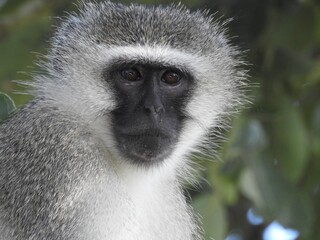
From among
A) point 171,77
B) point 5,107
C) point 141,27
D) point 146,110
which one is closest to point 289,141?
point 171,77

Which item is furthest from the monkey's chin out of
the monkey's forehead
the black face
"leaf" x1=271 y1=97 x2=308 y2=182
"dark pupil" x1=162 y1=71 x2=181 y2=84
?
"leaf" x1=271 y1=97 x2=308 y2=182

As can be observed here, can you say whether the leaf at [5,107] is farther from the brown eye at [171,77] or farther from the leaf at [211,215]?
the leaf at [211,215]

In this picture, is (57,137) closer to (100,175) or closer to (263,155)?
(100,175)

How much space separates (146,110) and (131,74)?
0.33 meters

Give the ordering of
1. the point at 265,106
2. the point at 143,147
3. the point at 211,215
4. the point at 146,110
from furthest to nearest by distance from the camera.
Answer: the point at 265,106
the point at 211,215
the point at 143,147
the point at 146,110

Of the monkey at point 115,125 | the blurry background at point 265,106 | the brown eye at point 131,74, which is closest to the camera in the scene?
the monkey at point 115,125

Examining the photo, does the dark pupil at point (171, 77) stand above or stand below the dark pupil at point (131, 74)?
below

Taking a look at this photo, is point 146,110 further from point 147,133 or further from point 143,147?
point 143,147

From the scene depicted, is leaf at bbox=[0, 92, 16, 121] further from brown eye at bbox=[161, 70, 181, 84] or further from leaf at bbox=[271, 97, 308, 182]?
leaf at bbox=[271, 97, 308, 182]

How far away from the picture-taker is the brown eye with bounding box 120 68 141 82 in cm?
526

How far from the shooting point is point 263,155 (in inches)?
269

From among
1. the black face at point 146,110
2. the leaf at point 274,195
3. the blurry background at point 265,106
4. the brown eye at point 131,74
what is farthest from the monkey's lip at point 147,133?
the leaf at point 274,195

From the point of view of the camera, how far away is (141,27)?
5.42 meters

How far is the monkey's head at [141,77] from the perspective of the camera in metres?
5.15
